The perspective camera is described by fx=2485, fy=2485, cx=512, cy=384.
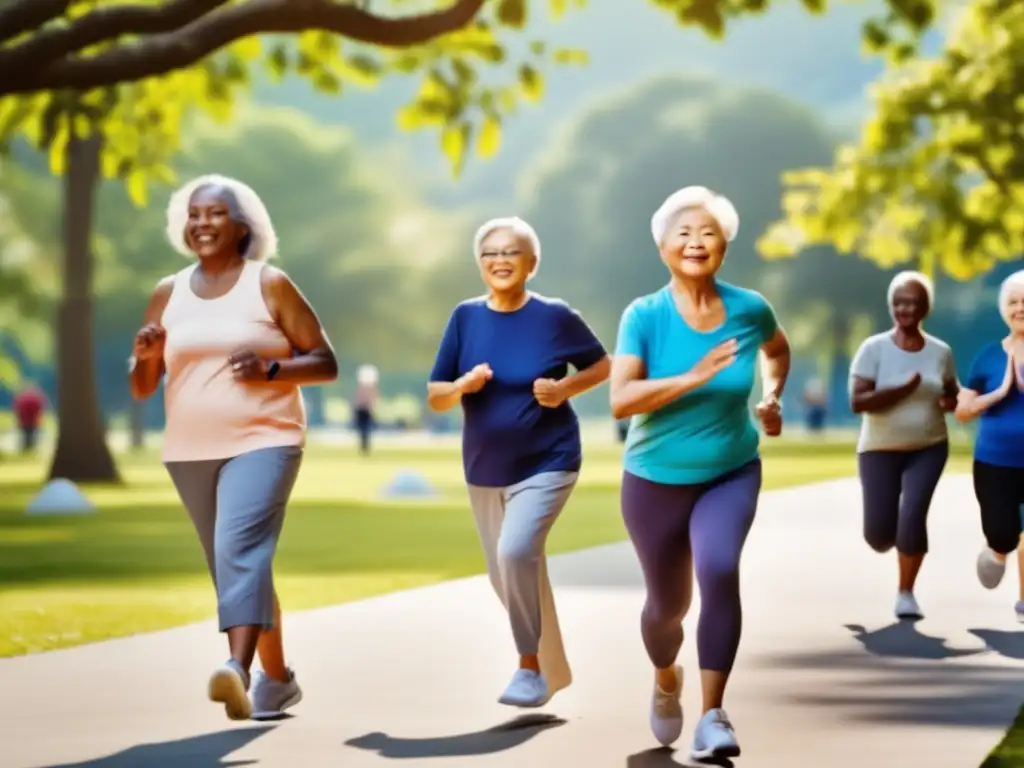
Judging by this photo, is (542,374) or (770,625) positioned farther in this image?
(770,625)

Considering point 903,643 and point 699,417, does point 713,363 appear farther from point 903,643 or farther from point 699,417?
point 903,643

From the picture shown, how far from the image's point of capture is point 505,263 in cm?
895

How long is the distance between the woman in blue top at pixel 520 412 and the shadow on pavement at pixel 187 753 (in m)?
1.03

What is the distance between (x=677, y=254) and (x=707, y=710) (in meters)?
1.46

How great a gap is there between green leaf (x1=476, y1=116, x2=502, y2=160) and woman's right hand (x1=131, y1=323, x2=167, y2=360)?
654 cm

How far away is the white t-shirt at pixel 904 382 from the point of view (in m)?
12.5

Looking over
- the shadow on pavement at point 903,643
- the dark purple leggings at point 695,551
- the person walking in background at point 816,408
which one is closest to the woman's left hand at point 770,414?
the dark purple leggings at point 695,551

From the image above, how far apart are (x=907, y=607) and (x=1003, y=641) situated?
1.11 m

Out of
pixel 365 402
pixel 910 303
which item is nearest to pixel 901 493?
pixel 910 303

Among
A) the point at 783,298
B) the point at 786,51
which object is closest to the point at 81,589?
the point at 783,298

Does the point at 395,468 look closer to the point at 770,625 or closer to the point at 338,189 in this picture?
the point at 770,625

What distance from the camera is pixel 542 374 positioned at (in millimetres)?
8953

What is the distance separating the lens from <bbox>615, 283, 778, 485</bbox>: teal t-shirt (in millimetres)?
7957

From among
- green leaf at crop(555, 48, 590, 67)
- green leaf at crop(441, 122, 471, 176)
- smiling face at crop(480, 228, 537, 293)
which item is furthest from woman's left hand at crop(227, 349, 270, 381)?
green leaf at crop(555, 48, 590, 67)
